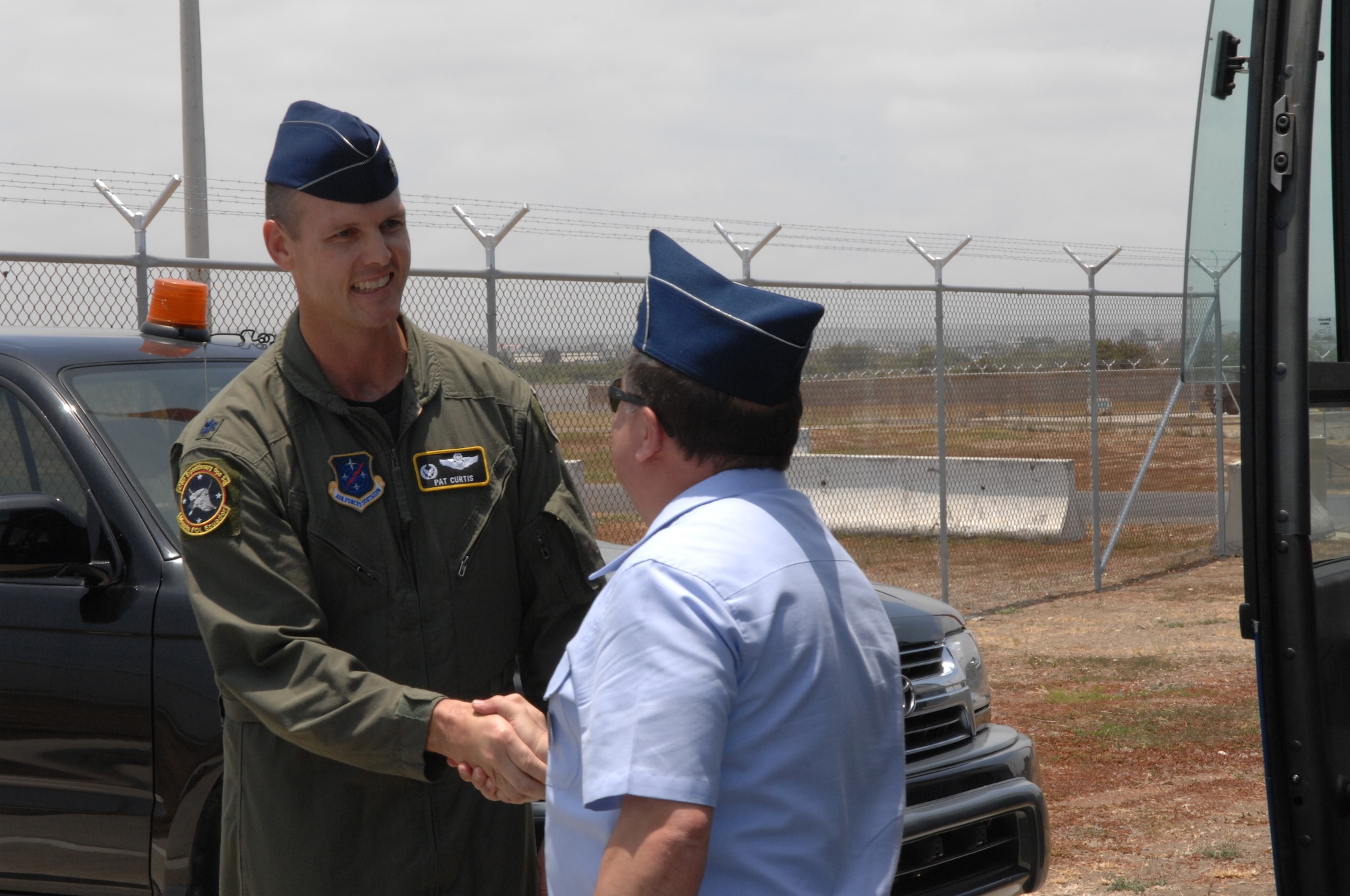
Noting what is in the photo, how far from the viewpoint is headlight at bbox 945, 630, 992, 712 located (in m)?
4.12

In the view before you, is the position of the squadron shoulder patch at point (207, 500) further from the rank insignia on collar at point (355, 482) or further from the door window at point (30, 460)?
the door window at point (30, 460)

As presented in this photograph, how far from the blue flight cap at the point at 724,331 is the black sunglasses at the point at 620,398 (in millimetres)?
61

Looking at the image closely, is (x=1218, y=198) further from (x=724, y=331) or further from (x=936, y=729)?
(x=936, y=729)

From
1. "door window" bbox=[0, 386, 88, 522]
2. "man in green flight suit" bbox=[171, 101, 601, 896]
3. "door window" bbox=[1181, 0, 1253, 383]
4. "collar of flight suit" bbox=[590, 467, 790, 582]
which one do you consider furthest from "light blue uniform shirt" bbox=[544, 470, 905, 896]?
"door window" bbox=[0, 386, 88, 522]

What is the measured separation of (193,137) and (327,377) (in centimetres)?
608

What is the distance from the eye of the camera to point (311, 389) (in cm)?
233

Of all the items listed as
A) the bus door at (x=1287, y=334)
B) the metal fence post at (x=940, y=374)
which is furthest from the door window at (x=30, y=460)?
the metal fence post at (x=940, y=374)

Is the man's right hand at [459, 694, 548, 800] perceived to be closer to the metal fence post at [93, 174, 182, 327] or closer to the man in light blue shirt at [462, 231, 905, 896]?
the man in light blue shirt at [462, 231, 905, 896]

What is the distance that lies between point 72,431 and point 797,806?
2465 millimetres

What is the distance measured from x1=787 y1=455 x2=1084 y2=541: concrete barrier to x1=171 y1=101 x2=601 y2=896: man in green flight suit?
362 inches

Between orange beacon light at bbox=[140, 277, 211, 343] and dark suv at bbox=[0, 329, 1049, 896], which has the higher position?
orange beacon light at bbox=[140, 277, 211, 343]

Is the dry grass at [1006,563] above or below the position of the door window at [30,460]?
below

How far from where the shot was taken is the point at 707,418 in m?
1.69

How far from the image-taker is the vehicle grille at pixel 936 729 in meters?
3.76
